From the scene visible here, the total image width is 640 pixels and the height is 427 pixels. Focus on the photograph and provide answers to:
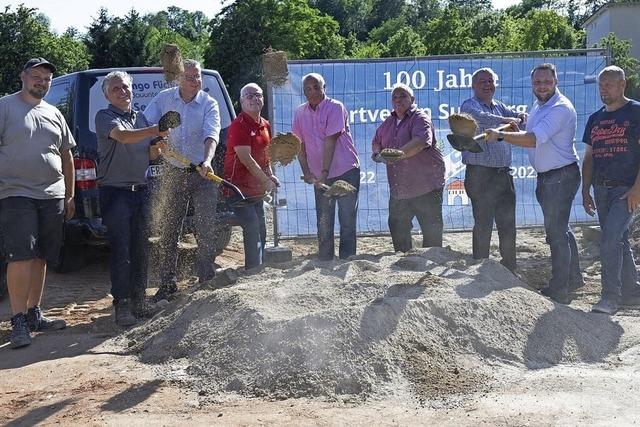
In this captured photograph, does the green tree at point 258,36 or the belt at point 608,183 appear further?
the green tree at point 258,36

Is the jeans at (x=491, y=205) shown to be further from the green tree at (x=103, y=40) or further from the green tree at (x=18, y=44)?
the green tree at (x=103, y=40)

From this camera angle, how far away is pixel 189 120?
6.88 meters

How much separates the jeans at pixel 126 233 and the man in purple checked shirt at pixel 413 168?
204cm

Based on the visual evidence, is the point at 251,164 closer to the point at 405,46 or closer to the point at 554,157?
the point at 554,157

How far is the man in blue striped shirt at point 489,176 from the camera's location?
7.18 metres

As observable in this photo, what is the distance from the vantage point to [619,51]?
25.7m

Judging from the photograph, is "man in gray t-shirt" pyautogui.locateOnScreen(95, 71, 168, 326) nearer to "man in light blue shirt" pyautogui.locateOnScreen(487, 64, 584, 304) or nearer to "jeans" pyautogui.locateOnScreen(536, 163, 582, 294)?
"man in light blue shirt" pyautogui.locateOnScreen(487, 64, 584, 304)

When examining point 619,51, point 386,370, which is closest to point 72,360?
point 386,370

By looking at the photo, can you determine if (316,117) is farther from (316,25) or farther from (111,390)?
(316,25)

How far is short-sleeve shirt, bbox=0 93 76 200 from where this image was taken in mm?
6188

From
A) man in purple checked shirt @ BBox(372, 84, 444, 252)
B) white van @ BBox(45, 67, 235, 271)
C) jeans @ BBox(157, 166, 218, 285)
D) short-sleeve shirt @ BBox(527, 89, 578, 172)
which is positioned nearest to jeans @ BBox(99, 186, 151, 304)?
jeans @ BBox(157, 166, 218, 285)

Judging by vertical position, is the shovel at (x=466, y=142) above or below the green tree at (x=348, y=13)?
below

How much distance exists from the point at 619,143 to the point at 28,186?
443cm

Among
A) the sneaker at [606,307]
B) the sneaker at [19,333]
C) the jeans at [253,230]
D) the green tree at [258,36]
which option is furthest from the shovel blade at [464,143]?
the green tree at [258,36]
